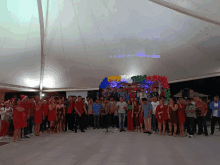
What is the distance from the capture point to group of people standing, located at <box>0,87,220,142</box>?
6.28m

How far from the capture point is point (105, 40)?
1184 cm

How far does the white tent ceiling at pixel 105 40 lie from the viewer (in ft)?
29.9

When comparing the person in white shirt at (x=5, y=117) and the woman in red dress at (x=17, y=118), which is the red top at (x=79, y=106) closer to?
the woman in red dress at (x=17, y=118)

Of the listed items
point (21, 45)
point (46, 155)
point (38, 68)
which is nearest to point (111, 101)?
point (46, 155)

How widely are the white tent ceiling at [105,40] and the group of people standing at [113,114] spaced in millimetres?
3973

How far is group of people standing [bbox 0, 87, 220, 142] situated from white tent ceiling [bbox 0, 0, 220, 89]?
3.97 m

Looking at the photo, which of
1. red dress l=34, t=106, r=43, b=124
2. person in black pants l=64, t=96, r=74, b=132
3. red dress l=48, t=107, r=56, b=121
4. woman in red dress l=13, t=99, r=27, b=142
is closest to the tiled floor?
woman in red dress l=13, t=99, r=27, b=142

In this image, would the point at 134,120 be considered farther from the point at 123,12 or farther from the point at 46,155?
the point at 123,12

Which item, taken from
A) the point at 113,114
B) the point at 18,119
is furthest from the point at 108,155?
the point at 113,114

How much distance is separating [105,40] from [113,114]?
5517 mm

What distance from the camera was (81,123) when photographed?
7.51 meters

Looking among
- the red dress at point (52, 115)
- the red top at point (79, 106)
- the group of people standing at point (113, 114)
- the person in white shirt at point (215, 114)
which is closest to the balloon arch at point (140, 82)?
the group of people standing at point (113, 114)

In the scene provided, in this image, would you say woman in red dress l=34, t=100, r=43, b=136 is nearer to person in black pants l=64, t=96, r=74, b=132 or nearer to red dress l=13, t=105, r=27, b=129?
red dress l=13, t=105, r=27, b=129

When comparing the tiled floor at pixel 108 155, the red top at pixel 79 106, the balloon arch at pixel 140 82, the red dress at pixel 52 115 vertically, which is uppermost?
the balloon arch at pixel 140 82
